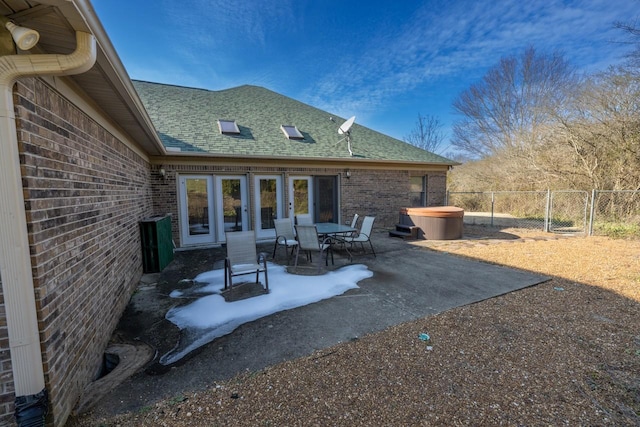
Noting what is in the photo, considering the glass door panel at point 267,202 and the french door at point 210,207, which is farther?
the glass door panel at point 267,202

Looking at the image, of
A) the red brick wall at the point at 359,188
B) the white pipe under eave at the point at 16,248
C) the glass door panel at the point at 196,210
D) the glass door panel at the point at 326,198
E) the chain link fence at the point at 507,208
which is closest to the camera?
the white pipe under eave at the point at 16,248

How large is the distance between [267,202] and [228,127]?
115 inches

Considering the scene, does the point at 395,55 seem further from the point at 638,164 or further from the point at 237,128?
the point at 638,164

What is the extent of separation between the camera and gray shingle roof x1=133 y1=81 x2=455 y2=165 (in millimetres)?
8242

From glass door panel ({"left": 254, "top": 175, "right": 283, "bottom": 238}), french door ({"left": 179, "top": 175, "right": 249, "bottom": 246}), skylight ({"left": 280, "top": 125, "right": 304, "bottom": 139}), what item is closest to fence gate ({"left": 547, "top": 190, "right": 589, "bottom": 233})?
skylight ({"left": 280, "top": 125, "right": 304, "bottom": 139})

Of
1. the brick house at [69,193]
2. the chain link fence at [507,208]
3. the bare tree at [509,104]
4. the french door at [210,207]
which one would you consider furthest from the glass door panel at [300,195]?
the bare tree at [509,104]

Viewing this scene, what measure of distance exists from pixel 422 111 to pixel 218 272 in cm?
2364

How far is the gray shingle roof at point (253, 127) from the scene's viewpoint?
8.24 meters

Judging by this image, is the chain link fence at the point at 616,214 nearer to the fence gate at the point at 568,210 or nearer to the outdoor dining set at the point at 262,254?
the fence gate at the point at 568,210

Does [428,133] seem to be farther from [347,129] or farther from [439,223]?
[439,223]

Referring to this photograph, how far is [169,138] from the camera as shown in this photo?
7.79 m

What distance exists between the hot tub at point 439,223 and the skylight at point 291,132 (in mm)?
5053

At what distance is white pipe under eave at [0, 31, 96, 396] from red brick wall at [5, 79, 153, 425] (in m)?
0.05

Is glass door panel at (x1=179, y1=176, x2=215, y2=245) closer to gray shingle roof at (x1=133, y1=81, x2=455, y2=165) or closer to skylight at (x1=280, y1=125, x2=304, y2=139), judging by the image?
gray shingle roof at (x1=133, y1=81, x2=455, y2=165)
